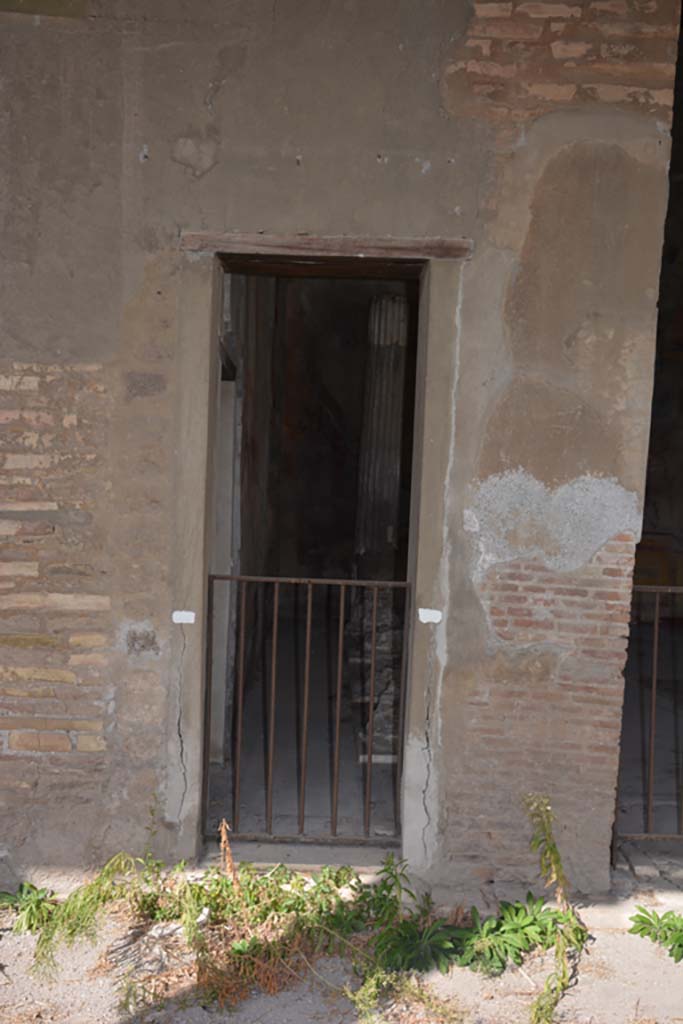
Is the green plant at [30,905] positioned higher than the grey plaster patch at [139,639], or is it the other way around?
the grey plaster patch at [139,639]

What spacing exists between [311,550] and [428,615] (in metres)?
8.35

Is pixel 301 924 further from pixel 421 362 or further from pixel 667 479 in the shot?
pixel 667 479

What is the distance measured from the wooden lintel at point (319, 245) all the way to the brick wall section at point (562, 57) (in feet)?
1.91

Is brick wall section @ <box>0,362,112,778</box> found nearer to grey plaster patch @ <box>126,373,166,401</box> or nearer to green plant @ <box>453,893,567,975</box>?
grey plaster patch @ <box>126,373,166,401</box>

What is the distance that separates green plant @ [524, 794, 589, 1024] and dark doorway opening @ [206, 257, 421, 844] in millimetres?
727

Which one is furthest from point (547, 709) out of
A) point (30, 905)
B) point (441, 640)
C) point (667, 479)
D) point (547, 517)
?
point (667, 479)

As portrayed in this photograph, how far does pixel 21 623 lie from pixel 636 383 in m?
2.97

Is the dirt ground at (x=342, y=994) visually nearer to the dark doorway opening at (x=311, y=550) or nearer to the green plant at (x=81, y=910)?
the green plant at (x=81, y=910)

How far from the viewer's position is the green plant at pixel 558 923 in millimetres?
3250

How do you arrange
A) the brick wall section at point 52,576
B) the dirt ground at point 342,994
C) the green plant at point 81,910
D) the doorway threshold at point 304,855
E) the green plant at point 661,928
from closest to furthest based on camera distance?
the dirt ground at point 342,994 < the green plant at point 81,910 < the green plant at point 661,928 < the brick wall section at point 52,576 < the doorway threshold at point 304,855

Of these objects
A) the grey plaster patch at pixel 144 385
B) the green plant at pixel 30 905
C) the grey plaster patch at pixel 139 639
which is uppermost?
the grey plaster patch at pixel 144 385

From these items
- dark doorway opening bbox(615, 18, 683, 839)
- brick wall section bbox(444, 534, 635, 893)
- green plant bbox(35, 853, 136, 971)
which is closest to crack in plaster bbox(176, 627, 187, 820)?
green plant bbox(35, 853, 136, 971)

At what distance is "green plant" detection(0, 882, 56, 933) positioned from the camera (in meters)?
3.66

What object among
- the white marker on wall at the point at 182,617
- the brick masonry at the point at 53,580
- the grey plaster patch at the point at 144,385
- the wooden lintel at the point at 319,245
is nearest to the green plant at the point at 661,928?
the white marker on wall at the point at 182,617
